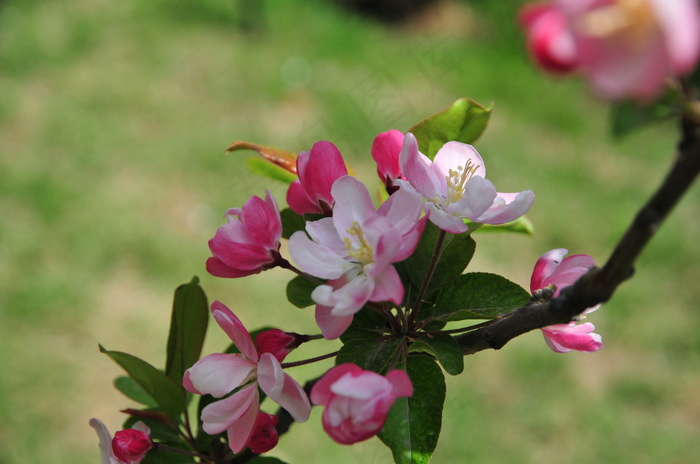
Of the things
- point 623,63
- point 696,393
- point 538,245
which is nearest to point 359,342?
point 623,63

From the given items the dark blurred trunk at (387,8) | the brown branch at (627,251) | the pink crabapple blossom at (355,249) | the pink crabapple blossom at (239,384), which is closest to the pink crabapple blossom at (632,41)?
the brown branch at (627,251)

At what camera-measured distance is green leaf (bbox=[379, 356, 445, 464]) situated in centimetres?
56

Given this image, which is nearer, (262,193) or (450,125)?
(450,125)

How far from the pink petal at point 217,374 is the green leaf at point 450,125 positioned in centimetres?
26

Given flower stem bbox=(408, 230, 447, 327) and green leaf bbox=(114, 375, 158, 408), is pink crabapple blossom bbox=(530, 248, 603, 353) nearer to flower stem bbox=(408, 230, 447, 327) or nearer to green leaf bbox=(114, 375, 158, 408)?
flower stem bbox=(408, 230, 447, 327)

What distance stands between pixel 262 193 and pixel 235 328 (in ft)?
5.21

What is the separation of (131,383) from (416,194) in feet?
1.57

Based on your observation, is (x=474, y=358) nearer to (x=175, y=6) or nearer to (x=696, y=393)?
(x=696, y=393)

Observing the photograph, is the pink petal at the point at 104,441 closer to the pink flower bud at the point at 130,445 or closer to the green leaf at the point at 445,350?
the pink flower bud at the point at 130,445

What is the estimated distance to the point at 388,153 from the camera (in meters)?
0.64

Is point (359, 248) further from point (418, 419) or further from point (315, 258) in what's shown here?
point (418, 419)

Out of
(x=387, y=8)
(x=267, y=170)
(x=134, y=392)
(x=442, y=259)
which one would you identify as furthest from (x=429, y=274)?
(x=387, y=8)

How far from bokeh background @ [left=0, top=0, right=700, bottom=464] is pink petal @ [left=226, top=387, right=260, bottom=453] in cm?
120

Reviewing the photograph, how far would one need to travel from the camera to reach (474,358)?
2.68m
